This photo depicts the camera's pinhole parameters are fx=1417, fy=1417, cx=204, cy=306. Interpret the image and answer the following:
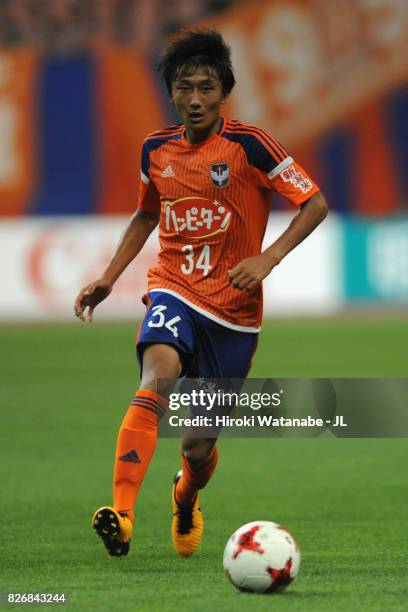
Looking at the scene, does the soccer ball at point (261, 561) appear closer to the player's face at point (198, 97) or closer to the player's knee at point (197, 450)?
the player's knee at point (197, 450)

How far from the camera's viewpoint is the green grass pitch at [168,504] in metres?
5.16

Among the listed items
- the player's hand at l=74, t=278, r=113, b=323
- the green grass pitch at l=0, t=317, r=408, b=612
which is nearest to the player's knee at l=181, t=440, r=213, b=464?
the green grass pitch at l=0, t=317, r=408, b=612

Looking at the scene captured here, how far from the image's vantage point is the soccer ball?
16.5 feet

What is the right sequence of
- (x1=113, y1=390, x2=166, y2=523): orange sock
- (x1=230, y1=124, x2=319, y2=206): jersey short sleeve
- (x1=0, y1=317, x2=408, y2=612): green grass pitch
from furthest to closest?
1. (x1=230, y1=124, x2=319, y2=206): jersey short sleeve
2. (x1=113, y1=390, x2=166, y2=523): orange sock
3. (x1=0, y1=317, x2=408, y2=612): green grass pitch

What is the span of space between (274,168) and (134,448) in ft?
4.48

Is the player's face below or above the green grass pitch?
above

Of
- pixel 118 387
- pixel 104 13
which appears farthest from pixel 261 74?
pixel 118 387

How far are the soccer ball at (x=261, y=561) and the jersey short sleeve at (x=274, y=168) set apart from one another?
1607 millimetres

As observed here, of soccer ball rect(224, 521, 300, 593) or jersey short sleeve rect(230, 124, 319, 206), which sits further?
jersey short sleeve rect(230, 124, 319, 206)

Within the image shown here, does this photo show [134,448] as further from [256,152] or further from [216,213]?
[256,152]

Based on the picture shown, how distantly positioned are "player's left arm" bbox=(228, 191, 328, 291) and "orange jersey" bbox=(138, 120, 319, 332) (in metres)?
0.10

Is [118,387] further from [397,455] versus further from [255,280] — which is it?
[255,280]

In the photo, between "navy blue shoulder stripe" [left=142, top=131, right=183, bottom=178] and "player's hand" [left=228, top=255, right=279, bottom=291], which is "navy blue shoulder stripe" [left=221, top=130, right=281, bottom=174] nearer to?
"navy blue shoulder stripe" [left=142, top=131, right=183, bottom=178]

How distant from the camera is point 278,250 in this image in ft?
19.3
